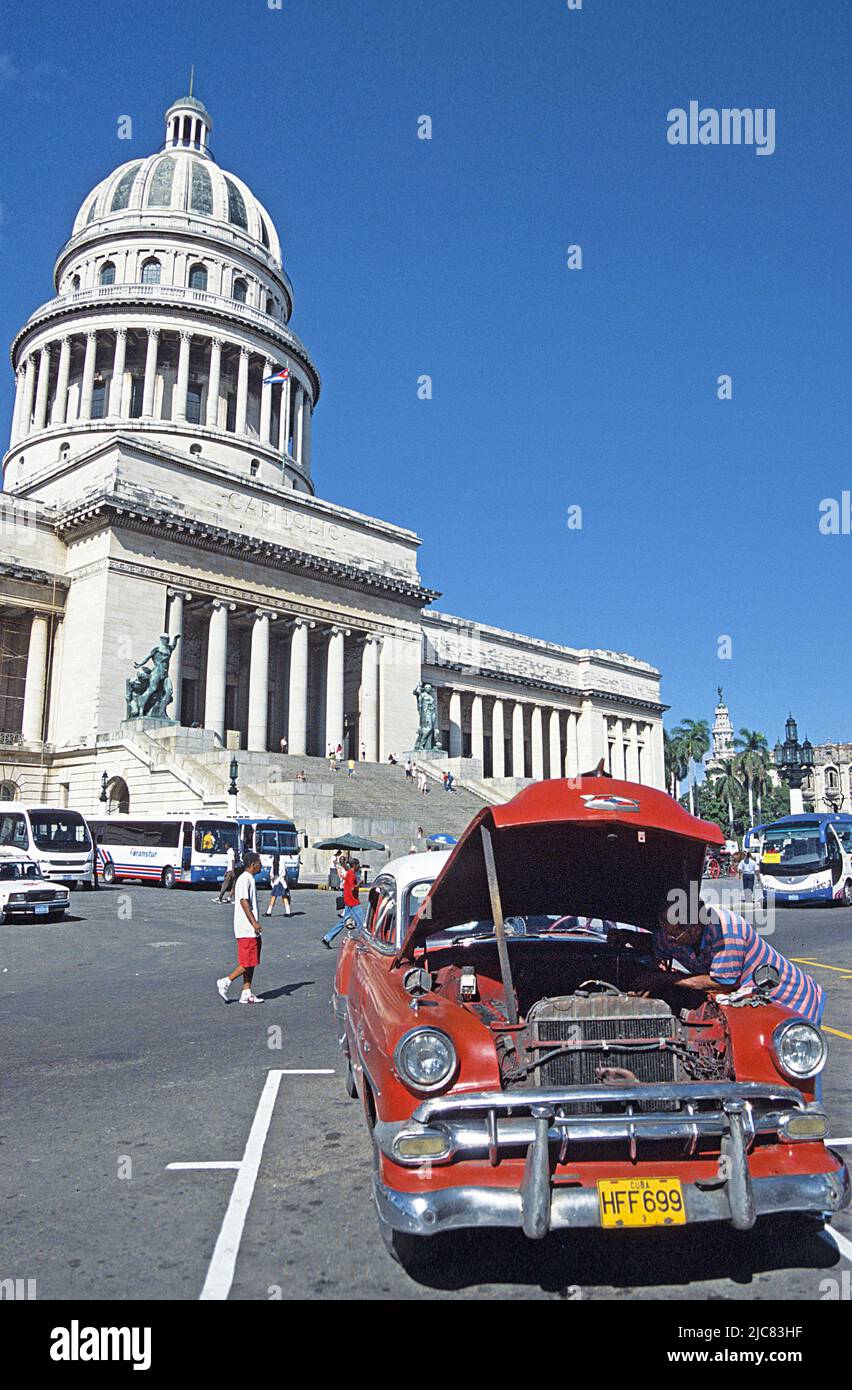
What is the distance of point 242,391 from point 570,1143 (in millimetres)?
62101

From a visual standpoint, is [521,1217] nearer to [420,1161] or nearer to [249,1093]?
[420,1161]

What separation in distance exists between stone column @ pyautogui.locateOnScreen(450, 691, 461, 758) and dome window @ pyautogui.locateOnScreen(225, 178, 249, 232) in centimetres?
3565

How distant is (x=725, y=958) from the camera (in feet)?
22.6

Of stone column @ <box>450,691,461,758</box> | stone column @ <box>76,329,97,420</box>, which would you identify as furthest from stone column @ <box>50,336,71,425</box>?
stone column @ <box>450,691,461,758</box>

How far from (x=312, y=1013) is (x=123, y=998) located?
2.43 meters

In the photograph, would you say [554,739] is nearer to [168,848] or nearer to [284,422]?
[284,422]

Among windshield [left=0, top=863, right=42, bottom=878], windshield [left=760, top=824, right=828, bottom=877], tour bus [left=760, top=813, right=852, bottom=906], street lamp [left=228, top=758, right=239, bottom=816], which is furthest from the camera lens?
street lamp [left=228, top=758, right=239, bottom=816]

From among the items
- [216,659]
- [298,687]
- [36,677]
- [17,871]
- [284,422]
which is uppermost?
[284,422]

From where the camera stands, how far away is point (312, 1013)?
10.4 metres

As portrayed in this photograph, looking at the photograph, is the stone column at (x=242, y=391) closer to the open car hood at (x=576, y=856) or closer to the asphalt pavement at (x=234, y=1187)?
the asphalt pavement at (x=234, y=1187)

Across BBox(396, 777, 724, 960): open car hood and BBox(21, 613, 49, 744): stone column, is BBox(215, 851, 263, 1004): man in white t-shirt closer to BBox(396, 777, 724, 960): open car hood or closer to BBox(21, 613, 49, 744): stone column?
BBox(396, 777, 724, 960): open car hood

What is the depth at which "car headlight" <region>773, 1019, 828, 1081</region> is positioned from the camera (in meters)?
4.35

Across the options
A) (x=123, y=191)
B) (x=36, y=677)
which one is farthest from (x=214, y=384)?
(x=36, y=677)
